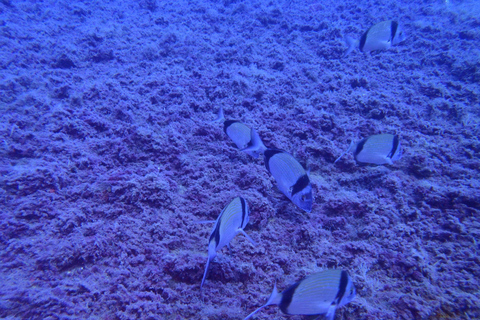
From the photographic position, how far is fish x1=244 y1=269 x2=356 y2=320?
165cm

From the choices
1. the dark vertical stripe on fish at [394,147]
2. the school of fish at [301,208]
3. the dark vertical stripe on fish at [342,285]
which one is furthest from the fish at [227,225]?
the dark vertical stripe on fish at [394,147]

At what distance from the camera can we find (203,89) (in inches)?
193

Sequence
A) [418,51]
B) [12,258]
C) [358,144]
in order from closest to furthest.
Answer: [12,258]
[358,144]
[418,51]

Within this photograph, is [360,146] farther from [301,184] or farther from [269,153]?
[269,153]

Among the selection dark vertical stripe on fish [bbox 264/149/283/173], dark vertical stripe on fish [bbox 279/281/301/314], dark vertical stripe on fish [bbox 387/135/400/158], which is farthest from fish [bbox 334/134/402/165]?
dark vertical stripe on fish [bbox 279/281/301/314]

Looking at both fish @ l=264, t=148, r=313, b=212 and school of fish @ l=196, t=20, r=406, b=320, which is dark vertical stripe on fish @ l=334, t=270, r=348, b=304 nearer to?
school of fish @ l=196, t=20, r=406, b=320

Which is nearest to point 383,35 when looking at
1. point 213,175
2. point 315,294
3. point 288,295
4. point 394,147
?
point 394,147

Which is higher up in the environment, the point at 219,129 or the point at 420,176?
the point at 219,129

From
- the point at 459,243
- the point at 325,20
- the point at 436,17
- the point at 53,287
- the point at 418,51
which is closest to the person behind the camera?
the point at 53,287

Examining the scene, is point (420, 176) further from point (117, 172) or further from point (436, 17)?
point (436, 17)

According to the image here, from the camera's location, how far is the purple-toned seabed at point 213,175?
2209 mm

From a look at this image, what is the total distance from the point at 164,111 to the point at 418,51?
7.75 meters

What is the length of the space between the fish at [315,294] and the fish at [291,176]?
786 mm

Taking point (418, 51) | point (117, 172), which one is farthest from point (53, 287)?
point (418, 51)
